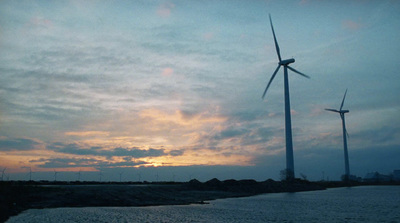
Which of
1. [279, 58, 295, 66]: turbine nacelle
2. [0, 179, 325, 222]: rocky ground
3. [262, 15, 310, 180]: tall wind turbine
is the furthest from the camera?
[279, 58, 295, 66]: turbine nacelle

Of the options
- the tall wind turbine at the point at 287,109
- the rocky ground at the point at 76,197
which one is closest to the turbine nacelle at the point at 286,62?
the tall wind turbine at the point at 287,109

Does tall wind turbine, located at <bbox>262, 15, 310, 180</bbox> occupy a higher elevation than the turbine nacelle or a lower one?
lower

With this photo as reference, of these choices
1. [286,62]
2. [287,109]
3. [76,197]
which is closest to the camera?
[76,197]

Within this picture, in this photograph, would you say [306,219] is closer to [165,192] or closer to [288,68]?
[165,192]

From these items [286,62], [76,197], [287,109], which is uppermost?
[286,62]

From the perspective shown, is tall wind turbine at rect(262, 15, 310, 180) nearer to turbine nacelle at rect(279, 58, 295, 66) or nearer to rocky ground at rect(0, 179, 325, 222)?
turbine nacelle at rect(279, 58, 295, 66)

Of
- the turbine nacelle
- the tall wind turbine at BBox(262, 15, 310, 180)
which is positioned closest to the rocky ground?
the tall wind turbine at BBox(262, 15, 310, 180)

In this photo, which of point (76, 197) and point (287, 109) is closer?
point (76, 197)

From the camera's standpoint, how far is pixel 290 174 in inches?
5012

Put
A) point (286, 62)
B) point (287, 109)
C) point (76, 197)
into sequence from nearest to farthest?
point (76, 197)
point (287, 109)
point (286, 62)

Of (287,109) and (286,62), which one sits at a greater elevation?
(286,62)

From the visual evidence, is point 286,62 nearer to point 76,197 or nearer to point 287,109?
point 287,109

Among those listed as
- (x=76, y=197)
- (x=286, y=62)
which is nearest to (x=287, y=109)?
(x=286, y=62)

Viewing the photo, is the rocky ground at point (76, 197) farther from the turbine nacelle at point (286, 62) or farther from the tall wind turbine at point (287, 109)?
the turbine nacelle at point (286, 62)
